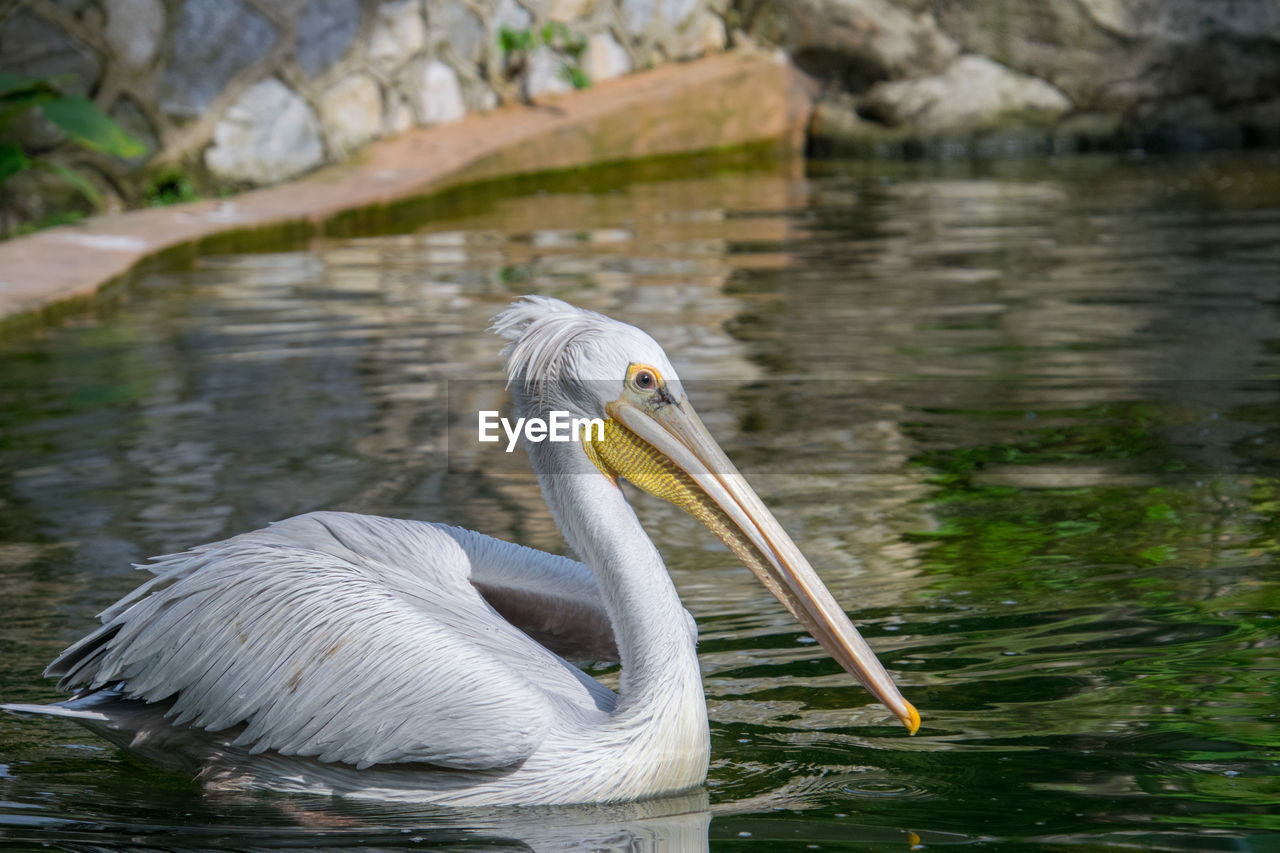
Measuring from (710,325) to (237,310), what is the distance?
1852 millimetres

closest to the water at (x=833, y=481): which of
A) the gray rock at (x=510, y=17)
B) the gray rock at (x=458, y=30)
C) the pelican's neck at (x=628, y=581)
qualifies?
the pelican's neck at (x=628, y=581)

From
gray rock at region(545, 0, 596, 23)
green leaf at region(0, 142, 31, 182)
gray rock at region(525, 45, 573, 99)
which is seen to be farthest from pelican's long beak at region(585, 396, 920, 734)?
gray rock at region(545, 0, 596, 23)

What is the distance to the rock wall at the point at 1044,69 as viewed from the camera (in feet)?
35.9

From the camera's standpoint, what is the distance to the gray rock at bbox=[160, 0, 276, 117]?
8.35 m

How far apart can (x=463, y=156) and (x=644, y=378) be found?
701 centimetres

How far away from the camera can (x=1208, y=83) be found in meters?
11.0

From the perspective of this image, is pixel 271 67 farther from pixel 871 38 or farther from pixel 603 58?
pixel 871 38

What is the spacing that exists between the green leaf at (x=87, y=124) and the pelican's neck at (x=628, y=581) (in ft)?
16.0

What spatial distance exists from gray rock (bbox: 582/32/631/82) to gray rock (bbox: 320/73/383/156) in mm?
1911

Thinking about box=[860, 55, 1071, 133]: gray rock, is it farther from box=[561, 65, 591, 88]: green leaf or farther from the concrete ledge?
box=[561, 65, 591, 88]: green leaf

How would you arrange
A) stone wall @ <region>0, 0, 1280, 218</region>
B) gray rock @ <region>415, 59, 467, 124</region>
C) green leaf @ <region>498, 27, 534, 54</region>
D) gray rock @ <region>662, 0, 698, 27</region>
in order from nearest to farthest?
stone wall @ <region>0, 0, 1280, 218</region>, gray rock @ <region>415, 59, 467, 124</region>, green leaf @ <region>498, 27, 534, 54</region>, gray rock @ <region>662, 0, 698, 27</region>

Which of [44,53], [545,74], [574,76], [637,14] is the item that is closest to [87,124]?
[44,53]

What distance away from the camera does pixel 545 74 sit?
34.3 ft

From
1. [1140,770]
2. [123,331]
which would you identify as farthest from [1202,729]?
[123,331]
